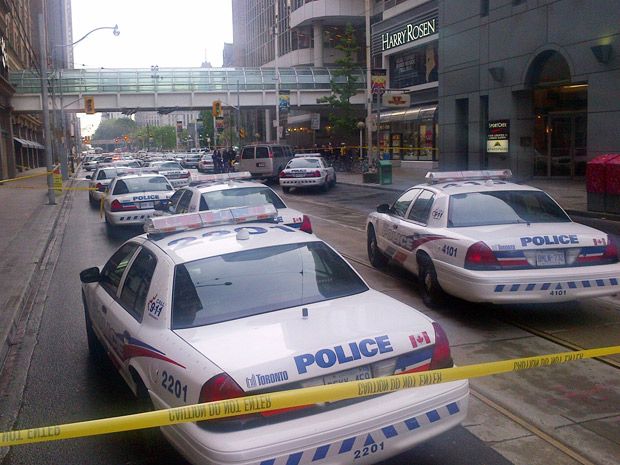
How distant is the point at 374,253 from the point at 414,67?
37.0m

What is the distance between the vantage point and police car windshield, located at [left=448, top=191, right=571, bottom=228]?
27.4 ft

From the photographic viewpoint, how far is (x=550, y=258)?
7.49m

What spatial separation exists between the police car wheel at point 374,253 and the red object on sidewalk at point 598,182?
8.84m

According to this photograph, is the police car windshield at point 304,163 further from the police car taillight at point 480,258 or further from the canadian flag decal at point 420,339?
the canadian flag decal at point 420,339

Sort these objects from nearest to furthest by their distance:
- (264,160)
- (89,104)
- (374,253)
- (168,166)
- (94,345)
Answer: (94,345)
(374,253)
(168,166)
(264,160)
(89,104)

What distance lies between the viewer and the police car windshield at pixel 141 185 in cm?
1739

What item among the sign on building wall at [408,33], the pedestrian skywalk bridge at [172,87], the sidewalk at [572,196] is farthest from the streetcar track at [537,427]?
the pedestrian skywalk bridge at [172,87]

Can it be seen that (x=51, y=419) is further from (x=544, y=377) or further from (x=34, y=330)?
(x=544, y=377)

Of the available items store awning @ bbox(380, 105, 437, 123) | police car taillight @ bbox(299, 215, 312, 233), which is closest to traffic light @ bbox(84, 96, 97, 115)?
store awning @ bbox(380, 105, 437, 123)

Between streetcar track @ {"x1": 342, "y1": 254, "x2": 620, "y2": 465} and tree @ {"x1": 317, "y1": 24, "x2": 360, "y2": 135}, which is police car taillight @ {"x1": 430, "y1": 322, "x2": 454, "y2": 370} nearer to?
streetcar track @ {"x1": 342, "y1": 254, "x2": 620, "y2": 465}

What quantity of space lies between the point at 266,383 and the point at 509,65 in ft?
89.0

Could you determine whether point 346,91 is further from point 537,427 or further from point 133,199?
point 537,427

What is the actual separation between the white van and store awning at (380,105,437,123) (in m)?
11.5

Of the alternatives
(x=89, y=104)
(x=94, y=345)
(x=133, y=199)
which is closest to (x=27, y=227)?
(x=133, y=199)
